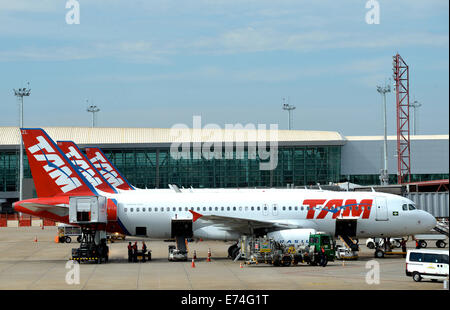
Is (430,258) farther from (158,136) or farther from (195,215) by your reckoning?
(158,136)

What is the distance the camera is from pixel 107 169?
7738 cm

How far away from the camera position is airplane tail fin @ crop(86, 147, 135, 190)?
246ft

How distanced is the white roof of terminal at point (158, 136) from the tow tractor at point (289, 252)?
268 ft

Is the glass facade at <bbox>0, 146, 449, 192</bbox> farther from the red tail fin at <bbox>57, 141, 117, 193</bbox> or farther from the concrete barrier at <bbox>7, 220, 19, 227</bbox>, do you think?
the red tail fin at <bbox>57, 141, 117, 193</bbox>

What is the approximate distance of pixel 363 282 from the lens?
35.1 meters

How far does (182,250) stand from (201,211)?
301cm

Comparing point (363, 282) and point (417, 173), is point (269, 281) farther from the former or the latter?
point (417, 173)

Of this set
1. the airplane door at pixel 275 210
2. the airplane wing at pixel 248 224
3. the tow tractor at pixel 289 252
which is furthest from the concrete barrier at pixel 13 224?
the tow tractor at pixel 289 252

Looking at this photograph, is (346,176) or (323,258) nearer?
(323,258)

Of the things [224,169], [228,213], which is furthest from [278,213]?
[224,169]

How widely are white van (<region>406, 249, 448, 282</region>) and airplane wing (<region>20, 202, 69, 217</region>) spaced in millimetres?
23358

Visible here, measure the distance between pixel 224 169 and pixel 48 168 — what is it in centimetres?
8590

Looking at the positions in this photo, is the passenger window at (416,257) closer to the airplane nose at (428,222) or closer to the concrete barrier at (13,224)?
the airplane nose at (428,222)
